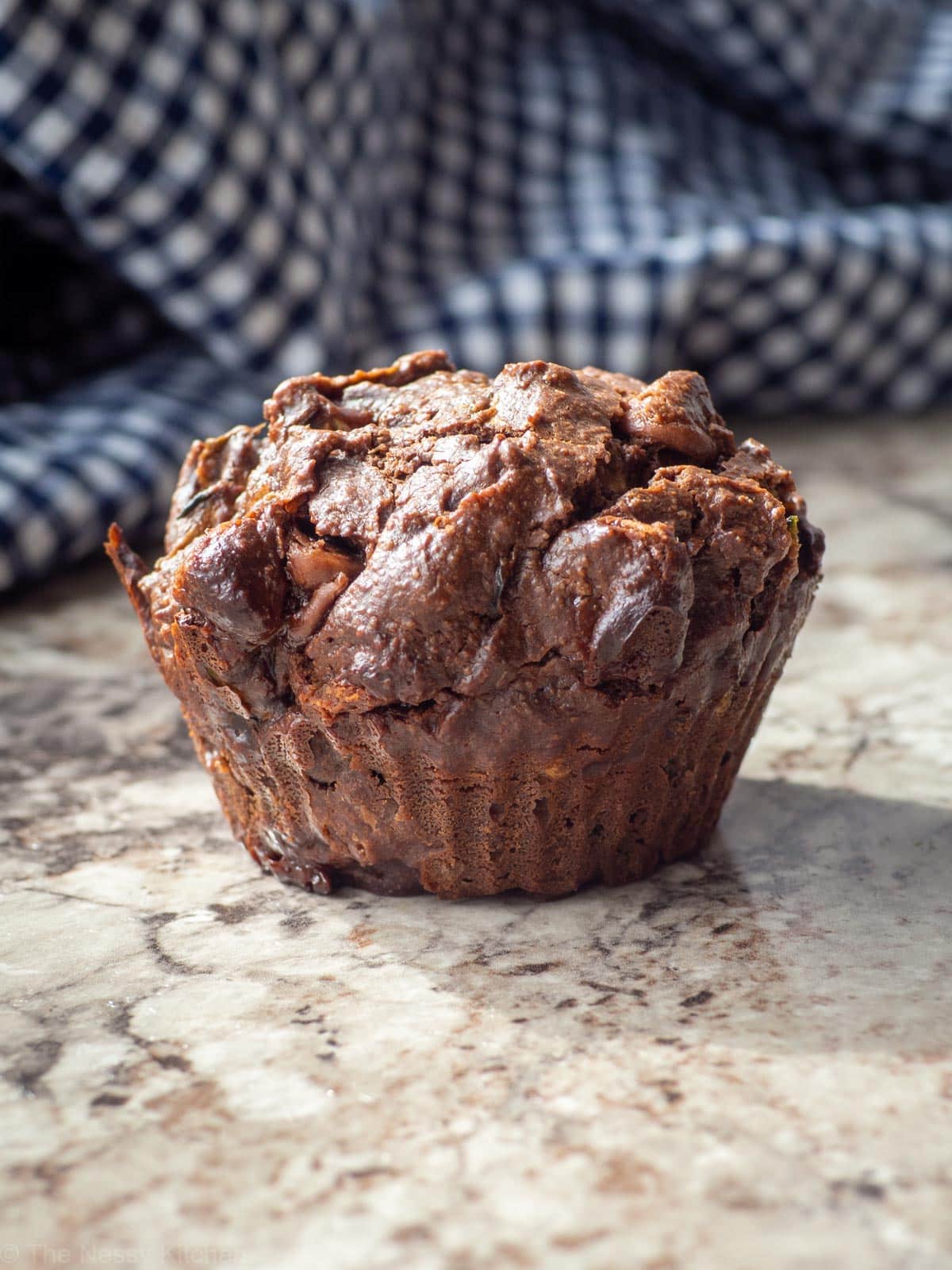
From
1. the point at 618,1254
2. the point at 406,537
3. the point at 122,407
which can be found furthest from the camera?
the point at 122,407

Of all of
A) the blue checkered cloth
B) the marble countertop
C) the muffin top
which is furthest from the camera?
the blue checkered cloth

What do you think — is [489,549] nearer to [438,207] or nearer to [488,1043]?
[488,1043]

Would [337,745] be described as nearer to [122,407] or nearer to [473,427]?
[473,427]

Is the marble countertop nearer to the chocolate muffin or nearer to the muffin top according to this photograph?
the chocolate muffin

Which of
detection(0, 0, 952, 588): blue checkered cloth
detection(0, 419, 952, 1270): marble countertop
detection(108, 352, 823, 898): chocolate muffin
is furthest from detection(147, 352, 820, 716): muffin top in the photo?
detection(0, 0, 952, 588): blue checkered cloth

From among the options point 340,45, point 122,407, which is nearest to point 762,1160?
point 122,407

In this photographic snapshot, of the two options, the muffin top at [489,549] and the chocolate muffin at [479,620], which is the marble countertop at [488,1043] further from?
the muffin top at [489,549]
